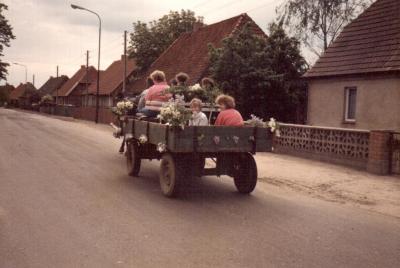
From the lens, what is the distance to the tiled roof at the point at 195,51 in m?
27.3

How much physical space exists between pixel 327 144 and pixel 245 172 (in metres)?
5.99

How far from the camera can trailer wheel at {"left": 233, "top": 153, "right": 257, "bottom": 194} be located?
8.30 m

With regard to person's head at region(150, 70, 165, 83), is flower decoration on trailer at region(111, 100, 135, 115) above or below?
below

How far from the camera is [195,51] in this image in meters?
30.7

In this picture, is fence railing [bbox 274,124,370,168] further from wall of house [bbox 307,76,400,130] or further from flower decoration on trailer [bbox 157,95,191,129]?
flower decoration on trailer [bbox 157,95,191,129]

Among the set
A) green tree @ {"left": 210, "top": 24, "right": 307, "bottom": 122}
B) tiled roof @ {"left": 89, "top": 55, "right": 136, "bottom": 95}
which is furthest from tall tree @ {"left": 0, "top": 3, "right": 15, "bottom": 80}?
green tree @ {"left": 210, "top": 24, "right": 307, "bottom": 122}

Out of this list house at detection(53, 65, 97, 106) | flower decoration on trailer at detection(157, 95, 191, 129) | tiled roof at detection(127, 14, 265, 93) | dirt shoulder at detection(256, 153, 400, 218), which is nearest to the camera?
flower decoration on trailer at detection(157, 95, 191, 129)

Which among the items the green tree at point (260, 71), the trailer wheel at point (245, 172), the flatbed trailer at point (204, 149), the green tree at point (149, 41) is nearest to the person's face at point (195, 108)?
the flatbed trailer at point (204, 149)

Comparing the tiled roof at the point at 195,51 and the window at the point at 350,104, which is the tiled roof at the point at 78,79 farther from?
the window at the point at 350,104

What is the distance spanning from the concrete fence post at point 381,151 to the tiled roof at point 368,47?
5.14 m

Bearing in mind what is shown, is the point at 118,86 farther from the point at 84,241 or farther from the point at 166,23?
the point at 84,241

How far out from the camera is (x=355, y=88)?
17.9m

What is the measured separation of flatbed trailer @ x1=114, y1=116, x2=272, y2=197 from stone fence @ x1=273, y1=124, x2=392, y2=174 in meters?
4.65

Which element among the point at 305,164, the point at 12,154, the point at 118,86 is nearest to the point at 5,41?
the point at 118,86
